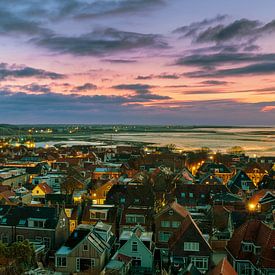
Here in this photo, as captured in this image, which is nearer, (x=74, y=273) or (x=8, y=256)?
(x=8, y=256)

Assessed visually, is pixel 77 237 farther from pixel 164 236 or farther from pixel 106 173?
pixel 106 173

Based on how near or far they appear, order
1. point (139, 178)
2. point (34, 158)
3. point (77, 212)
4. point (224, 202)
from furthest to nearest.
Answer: point (34, 158), point (139, 178), point (224, 202), point (77, 212)

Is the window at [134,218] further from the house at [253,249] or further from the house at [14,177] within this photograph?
the house at [14,177]

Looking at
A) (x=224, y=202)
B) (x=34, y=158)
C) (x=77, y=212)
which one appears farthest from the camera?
(x=34, y=158)

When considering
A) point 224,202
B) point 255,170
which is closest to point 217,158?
point 255,170

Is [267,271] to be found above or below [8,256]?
below

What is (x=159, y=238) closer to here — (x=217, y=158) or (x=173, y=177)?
(x=173, y=177)
